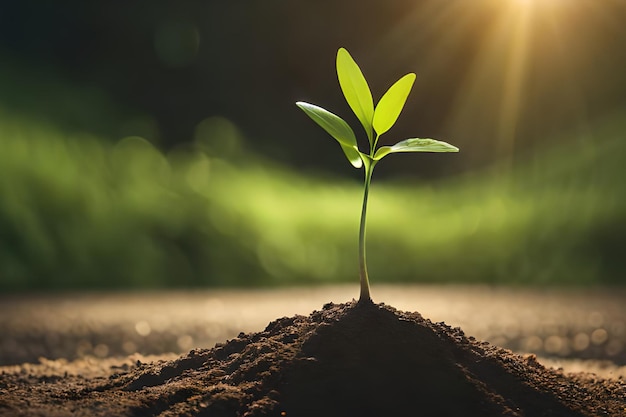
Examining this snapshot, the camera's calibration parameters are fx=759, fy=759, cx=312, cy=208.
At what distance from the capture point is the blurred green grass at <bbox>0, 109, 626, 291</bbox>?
10.1 feet

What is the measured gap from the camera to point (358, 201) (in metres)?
4.06

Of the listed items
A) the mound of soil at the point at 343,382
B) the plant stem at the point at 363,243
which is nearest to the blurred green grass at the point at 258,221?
the mound of soil at the point at 343,382

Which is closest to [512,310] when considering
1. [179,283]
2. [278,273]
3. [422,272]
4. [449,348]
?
[422,272]

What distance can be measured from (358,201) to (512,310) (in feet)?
4.95

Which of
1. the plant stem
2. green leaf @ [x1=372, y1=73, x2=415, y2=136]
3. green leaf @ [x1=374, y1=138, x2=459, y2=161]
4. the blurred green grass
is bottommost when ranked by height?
the plant stem

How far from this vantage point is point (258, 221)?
3.58m

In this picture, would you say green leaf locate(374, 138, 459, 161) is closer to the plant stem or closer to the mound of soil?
the plant stem

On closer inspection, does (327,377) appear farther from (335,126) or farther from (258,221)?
(258,221)

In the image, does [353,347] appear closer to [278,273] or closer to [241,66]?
[278,273]

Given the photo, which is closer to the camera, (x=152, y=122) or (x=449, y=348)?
(x=449, y=348)

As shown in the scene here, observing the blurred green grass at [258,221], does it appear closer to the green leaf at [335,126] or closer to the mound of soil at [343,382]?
the mound of soil at [343,382]

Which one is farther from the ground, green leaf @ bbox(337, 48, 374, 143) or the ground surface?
green leaf @ bbox(337, 48, 374, 143)

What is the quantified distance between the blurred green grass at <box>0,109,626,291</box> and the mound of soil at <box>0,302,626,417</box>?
1.86m

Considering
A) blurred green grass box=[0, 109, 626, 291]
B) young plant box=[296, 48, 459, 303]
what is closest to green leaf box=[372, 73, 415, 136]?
young plant box=[296, 48, 459, 303]
